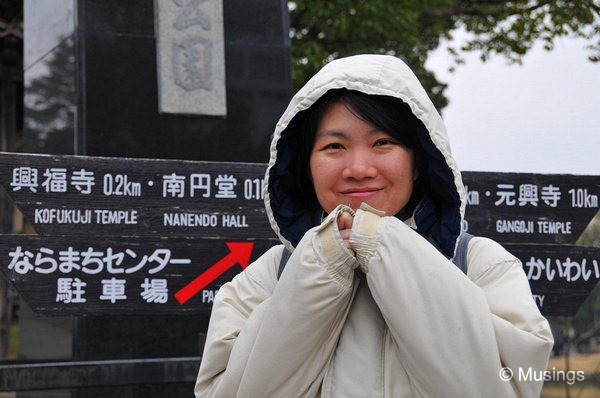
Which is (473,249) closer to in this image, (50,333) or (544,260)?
(544,260)

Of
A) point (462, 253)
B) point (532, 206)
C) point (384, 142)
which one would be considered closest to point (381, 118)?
point (384, 142)

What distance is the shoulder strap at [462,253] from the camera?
219cm

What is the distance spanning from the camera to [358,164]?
2.12m

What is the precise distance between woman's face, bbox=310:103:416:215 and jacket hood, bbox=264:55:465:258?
7 cm

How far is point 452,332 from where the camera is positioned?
1877 mm

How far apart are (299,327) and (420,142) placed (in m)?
0.62

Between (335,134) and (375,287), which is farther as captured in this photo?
(335,134)

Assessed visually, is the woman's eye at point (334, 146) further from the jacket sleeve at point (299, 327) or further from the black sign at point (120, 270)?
the black sign at point (120, 270)

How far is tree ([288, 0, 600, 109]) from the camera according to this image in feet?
39.9

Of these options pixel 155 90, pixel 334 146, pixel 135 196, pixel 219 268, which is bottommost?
pixel 219 268

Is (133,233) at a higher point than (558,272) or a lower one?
higher

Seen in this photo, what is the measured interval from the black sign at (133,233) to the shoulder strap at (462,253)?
2624 mm

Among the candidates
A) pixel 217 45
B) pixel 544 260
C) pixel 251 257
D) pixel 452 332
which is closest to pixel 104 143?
pixel 217 45

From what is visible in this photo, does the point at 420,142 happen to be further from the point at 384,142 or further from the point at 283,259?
the point at 283,259
